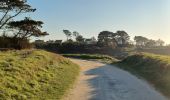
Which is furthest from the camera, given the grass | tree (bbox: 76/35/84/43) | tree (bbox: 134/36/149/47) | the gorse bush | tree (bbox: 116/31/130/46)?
tree (bbox: 134/36/149/47)

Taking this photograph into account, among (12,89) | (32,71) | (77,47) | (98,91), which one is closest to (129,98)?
(98,91)

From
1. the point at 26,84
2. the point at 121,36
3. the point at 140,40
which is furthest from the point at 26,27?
the point at 140,40

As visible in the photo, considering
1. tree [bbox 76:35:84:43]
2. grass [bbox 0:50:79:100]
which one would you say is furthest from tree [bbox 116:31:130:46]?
grass [bbox 0:50:79:100]

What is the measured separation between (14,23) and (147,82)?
31.6 metres

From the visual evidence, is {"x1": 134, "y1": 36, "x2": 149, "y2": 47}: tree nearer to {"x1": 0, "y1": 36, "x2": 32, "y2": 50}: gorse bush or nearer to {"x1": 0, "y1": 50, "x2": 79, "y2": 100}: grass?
{"x1": 0, "y1": 36, "x2": 32, "y2": 50}: gorse bush

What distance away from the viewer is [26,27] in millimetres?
54969

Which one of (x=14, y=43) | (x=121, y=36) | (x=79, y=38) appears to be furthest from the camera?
(x=79, y=38)

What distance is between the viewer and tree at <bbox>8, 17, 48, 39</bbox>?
53.3m

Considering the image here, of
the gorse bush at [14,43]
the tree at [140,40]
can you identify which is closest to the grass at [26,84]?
the gorse bush at [14,43]

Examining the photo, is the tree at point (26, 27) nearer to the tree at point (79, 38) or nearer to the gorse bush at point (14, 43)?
the gorse bush at point (14, 43)

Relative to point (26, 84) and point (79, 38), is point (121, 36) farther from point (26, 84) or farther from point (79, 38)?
point (26, 84)

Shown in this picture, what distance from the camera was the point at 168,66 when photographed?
2808cm

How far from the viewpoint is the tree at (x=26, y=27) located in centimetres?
5331

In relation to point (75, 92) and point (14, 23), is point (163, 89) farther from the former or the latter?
point (14, 23)
